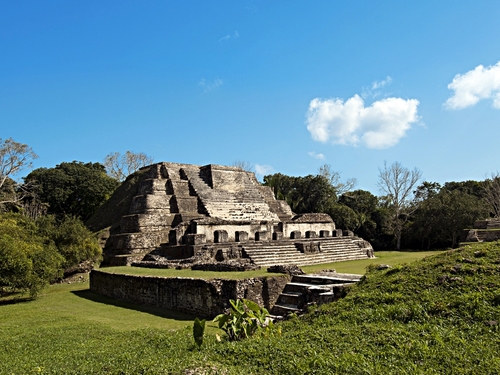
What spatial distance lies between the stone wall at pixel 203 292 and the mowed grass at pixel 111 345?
0.35m

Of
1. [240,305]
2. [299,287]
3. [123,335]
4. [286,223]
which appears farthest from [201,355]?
[286,223]

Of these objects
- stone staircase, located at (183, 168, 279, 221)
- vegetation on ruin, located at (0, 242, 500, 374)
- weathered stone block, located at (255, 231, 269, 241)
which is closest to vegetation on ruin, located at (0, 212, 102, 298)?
vegetation on ruin, located at (0, 242, 500, 374)

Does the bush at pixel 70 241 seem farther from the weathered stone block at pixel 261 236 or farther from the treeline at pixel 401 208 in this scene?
the treeline at pixel 401 208

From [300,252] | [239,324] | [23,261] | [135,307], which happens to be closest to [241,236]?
[300,252]

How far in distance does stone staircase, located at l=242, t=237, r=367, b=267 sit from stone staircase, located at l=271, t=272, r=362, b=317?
14.1 feet

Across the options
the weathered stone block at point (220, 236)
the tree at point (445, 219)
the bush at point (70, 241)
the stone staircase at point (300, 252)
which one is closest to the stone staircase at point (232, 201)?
the weathered stone block at point (220, 236)

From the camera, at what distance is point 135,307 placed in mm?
11102

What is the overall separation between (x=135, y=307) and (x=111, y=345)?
499 cm

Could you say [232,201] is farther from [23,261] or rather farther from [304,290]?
[304,290]

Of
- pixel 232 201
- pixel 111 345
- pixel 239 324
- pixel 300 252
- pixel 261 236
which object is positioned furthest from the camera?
pixel 232 201

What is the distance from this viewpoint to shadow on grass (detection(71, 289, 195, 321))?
9.70 metres

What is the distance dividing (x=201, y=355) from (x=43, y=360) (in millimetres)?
2361

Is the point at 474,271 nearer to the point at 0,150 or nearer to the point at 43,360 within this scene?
the point at 43,360

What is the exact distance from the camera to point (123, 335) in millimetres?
7105
